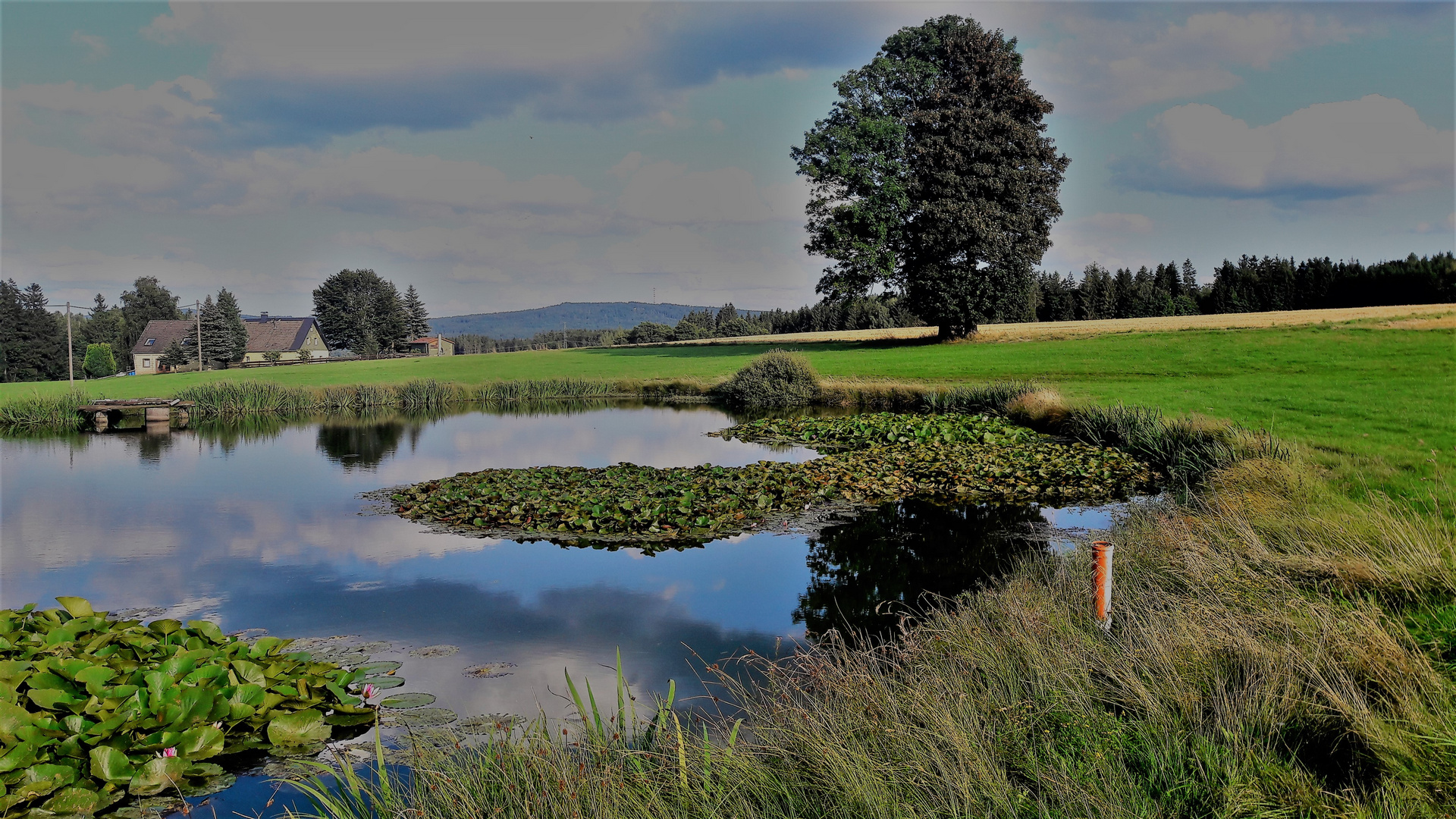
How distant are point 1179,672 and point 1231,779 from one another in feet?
3.94

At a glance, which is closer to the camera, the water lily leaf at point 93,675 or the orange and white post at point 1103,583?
the water lily leaf at point 93,675

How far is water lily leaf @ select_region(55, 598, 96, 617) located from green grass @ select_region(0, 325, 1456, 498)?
1262 cm

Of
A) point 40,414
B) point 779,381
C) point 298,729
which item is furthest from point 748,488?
point 40,414

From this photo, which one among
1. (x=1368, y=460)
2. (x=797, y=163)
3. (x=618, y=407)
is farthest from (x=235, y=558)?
(x=797, y=163)

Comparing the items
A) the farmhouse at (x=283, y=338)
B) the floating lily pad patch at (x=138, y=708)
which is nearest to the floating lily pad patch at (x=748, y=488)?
the floating lily pad patch at (x=138, y=708)

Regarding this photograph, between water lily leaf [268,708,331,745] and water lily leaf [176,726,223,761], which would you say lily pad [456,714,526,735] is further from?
water lily leaf [176,726,223,761]

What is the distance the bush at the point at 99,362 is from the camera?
67.6 metres

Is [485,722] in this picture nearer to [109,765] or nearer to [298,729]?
[298,729]

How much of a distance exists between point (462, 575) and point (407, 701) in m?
3.59

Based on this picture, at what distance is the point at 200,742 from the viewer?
5090 mm

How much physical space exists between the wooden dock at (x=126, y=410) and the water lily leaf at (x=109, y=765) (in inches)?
1130

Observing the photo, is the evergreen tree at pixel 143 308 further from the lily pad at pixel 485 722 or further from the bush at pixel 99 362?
the lily pad at pixel 485 722

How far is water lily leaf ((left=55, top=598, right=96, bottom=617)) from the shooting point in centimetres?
646

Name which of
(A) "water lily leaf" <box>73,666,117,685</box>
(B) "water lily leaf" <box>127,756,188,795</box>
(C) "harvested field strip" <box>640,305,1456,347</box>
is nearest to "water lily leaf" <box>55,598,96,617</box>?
(A) "water lily leaf" <box>73,666,117,685</box>
